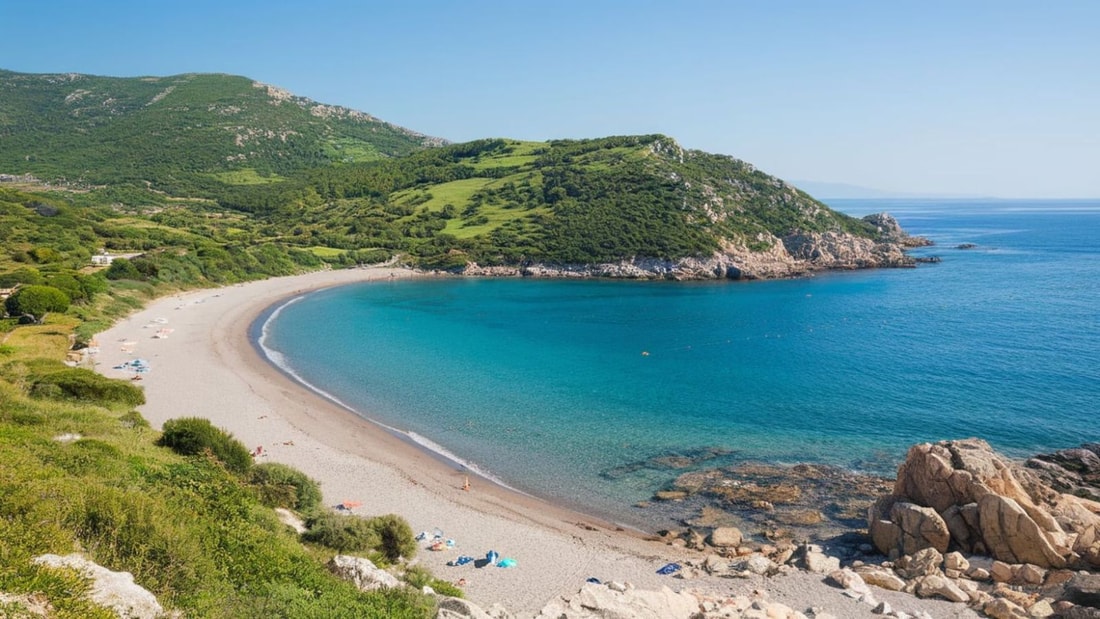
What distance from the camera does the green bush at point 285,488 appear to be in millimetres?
19641

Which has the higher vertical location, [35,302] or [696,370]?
[35,302]

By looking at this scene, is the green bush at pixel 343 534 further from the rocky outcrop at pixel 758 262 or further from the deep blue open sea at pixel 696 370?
the rocky outcrop at pixel 758 262

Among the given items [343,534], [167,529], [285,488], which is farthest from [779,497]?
[167,529]

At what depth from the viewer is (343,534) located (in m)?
17.5

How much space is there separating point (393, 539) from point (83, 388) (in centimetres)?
1908

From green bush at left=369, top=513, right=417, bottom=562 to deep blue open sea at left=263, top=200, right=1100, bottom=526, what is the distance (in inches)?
322

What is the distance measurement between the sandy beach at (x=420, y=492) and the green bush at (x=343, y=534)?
6.91 ft

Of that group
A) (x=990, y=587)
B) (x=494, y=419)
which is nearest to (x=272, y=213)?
(x=494, y=419)

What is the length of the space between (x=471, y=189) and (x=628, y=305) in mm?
69415

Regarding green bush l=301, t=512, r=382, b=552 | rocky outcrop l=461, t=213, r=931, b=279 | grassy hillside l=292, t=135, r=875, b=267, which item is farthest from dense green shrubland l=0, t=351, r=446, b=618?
Answer: grassy hillside l=292, t=135, r=875, b=267

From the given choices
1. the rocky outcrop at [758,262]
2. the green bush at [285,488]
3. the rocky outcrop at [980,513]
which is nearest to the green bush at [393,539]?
the green bush at [285,488]

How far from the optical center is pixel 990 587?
17.7 metres

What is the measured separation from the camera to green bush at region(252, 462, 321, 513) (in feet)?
64.4

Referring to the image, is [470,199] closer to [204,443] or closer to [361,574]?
[204,443]
